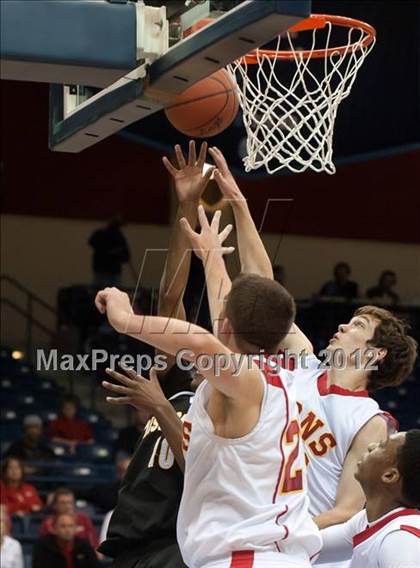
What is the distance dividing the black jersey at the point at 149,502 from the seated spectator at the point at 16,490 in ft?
16.3

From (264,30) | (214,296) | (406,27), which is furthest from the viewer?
(406,27)

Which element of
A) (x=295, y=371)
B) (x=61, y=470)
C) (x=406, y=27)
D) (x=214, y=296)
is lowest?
(x=61, y=470)

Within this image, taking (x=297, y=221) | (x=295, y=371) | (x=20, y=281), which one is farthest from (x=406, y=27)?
(x=295, y=371)

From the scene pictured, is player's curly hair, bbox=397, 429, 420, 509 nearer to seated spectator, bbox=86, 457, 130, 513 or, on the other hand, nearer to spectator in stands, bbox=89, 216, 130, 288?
seated spectator, bbox=86, 457, 130, 513

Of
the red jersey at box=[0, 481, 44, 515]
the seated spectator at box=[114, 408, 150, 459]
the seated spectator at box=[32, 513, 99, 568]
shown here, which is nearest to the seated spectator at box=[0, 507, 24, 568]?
the seated spectator at box=[32, 513, 99, 568]

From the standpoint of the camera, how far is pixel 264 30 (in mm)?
2871

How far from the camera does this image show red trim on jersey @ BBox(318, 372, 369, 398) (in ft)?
13.4

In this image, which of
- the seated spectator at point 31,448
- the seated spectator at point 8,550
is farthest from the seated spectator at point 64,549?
the seated spectator at point 31,448

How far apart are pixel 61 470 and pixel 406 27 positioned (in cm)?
560

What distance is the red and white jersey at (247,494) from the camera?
10.0 feet

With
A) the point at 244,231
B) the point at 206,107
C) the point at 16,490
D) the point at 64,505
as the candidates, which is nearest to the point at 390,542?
the point at 244,231

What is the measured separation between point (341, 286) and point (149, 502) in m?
10.0

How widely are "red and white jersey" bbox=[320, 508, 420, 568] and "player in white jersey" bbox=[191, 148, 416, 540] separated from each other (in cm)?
12

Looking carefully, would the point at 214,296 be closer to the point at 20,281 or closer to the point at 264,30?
the point at 264,30
